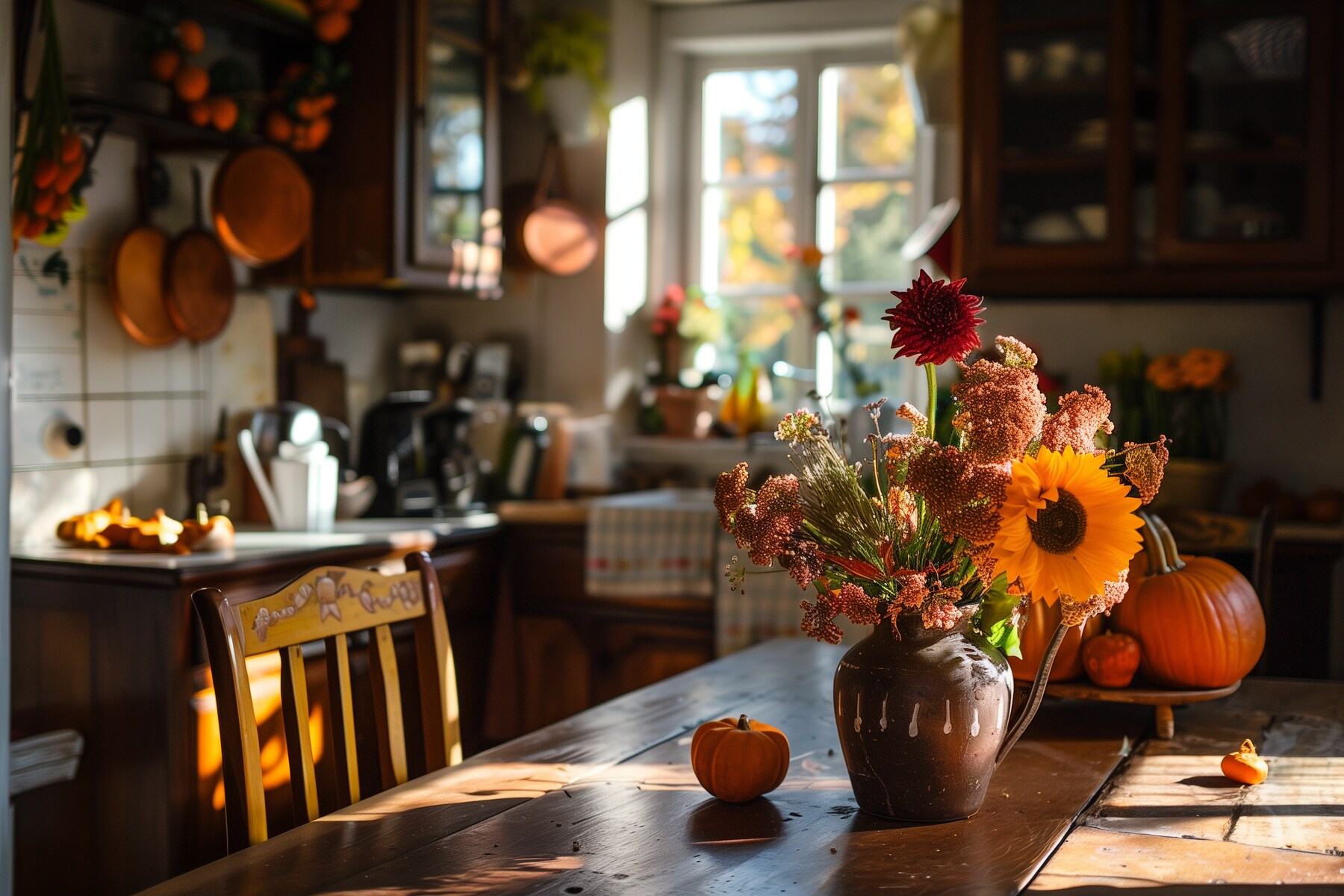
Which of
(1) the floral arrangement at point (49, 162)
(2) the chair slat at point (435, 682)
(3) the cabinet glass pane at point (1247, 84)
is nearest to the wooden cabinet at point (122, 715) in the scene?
(2) the chair slat at point (435, 682)

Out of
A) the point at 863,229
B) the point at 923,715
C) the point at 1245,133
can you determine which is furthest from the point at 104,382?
the point at 1245,133

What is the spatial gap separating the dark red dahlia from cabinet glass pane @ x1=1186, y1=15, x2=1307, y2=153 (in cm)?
217

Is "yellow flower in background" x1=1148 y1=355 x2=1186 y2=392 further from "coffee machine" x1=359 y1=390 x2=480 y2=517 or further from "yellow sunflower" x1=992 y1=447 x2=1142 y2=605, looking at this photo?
"yellow sunflower" x1=992 y1=447 x2=1142 y2=605

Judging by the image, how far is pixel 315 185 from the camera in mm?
3197

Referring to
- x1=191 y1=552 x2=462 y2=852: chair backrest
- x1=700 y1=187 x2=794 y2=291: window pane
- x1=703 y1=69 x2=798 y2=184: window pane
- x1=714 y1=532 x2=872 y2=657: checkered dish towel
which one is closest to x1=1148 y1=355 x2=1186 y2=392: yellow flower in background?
x1=714 y1=532 x2=872 y2=657: checkered dish towel

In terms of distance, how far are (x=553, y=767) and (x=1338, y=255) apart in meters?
2.29

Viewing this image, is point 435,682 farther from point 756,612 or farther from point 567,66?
point 567,66

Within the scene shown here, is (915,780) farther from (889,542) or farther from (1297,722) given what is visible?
(1297,722)

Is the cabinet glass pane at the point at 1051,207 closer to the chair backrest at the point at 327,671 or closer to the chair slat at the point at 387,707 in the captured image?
the chair backrest at the point at 327,671

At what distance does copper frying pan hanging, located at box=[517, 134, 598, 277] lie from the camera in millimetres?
3607

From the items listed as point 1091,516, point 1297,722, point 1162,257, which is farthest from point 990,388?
point 1162,257

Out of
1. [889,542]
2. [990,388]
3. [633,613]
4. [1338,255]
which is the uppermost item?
[1338,255]

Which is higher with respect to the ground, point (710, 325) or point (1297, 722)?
point (710, 325)

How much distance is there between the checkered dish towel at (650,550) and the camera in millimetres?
3072
